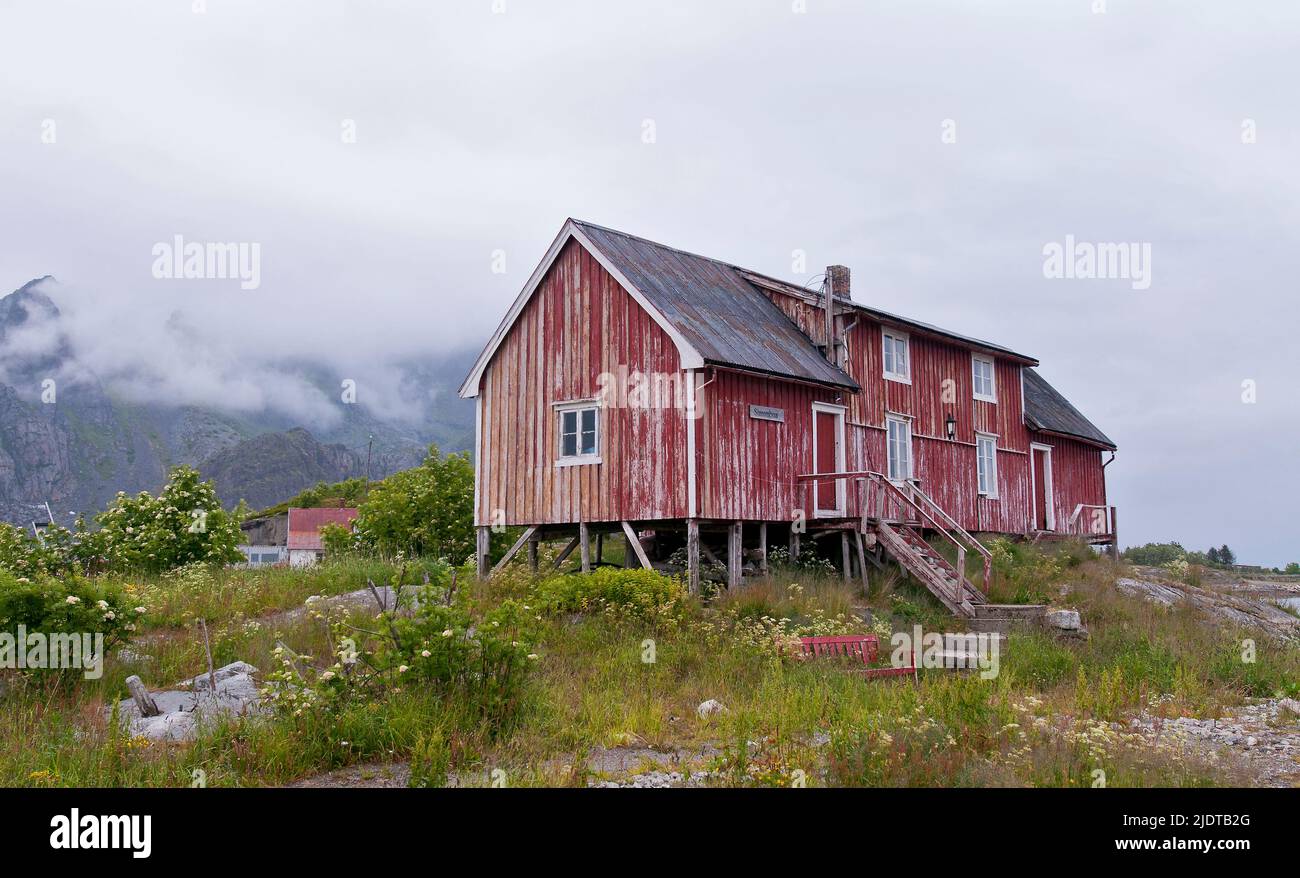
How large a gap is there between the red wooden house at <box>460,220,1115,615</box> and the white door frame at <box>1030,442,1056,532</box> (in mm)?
3793

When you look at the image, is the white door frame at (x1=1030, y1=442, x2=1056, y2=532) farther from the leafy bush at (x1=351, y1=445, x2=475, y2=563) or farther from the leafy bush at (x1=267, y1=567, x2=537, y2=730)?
the leafy bush at (x1=267, y1=567, x2=537, y2=730)

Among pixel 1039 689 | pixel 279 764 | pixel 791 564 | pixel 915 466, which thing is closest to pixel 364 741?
pixel 279 764

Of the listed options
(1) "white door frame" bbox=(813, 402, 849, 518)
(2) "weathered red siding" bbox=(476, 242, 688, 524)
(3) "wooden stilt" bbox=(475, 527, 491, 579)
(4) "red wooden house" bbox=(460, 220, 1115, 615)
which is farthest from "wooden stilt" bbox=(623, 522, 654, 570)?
(1) "white door frame" bbox=(813, 402, 849, 518)

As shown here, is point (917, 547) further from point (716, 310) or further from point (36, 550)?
point (36, 550)

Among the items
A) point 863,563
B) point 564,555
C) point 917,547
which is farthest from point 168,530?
point 917,547

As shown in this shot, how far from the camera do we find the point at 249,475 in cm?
17262

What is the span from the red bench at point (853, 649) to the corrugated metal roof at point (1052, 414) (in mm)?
16621

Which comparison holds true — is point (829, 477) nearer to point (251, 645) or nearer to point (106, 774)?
point (251, 645)

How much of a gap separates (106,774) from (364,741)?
205 centimetres

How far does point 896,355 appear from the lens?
25422 millimetres

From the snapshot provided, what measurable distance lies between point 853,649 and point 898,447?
10774 mm

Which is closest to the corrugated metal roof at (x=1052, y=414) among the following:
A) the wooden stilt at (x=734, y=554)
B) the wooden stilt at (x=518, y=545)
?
the wooden stilt at (x=734, y=554)

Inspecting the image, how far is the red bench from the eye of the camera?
1423 cm
